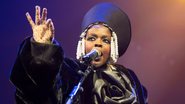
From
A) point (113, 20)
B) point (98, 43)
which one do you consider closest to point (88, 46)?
point (98, 43)

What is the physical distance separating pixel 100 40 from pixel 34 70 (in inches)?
36.0

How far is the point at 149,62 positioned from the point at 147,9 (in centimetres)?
50

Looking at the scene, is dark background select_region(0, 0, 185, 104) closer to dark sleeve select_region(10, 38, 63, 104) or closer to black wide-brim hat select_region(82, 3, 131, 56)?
black wide-brim hat select_region(82, 3, 131, 56)

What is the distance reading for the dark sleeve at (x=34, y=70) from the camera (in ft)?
6.89

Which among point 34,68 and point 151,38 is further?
point 151,38

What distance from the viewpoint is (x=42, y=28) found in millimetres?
2098

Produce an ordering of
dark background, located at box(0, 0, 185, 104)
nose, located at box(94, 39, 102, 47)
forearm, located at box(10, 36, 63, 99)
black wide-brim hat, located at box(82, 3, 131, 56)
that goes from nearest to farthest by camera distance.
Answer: forearm, located at box(10, 36, 63, 99)
nose, located at box(94, 39, 102, 47)
black wide-brim hat, located at box(82, 3, 131, 56)
dark background, located at box(0, 0, 185, 104)

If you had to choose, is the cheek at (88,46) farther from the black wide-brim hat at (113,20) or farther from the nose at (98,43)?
the black wide-brim hat at (113,20)

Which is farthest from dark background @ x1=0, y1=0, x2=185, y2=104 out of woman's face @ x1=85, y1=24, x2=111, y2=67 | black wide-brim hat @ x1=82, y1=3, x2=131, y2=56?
woman's face @ x1=85, y1=24, x2=111, y2=67

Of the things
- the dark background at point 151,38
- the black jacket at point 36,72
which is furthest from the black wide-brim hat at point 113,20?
the black jacket at point 36,72

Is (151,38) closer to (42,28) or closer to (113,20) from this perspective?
(113,20)

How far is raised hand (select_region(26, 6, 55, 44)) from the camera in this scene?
6.89 feet

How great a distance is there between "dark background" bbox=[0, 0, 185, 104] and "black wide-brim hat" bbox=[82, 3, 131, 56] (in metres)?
0.59

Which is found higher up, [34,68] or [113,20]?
[113,20]
